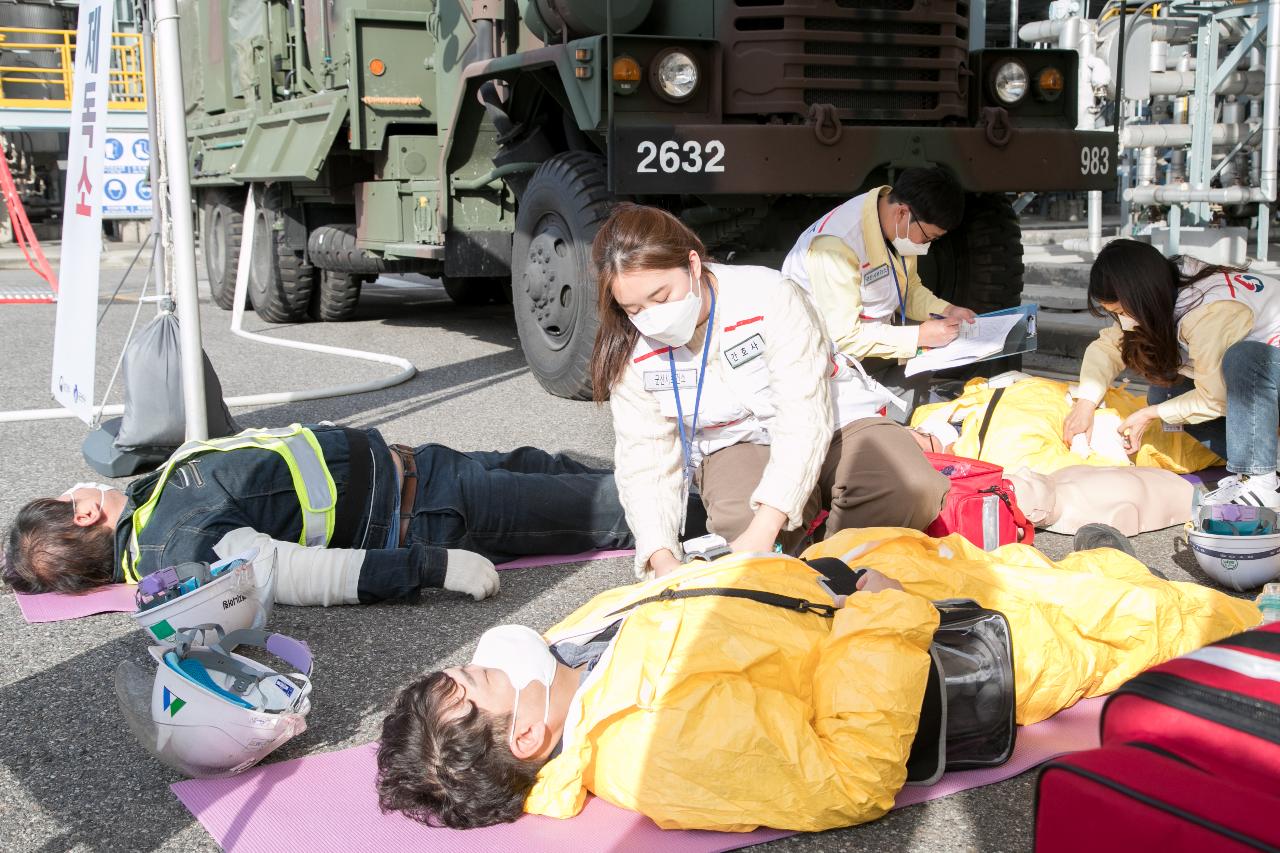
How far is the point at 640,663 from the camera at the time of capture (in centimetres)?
251

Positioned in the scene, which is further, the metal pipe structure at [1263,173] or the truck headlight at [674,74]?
the metal pipe structure at [1263,173]

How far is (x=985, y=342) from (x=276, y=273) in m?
7.15

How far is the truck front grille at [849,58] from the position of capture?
596 cm

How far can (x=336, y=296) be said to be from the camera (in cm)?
1082

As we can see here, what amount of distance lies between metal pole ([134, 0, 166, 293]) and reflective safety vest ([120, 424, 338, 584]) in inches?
85.3

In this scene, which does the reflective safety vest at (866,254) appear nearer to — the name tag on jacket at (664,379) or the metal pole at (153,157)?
the name tag on jacket at (664,379)

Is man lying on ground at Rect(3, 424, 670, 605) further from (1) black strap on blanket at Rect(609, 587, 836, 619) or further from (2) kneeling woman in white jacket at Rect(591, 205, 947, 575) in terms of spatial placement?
(1) black strap on blanket at Rect(609, 587, 836, 619)

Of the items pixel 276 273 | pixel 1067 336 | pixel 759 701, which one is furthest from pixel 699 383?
pixel 276 273

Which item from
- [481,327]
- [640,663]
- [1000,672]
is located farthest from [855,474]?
[481,327]

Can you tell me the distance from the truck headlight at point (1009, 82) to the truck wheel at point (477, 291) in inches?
219

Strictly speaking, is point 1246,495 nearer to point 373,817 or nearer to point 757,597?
point 757,597

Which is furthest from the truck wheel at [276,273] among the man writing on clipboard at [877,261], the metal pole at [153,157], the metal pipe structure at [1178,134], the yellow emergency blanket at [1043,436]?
the yellow emergency blanket at [1043,436]

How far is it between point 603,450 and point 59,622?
8.11 ft

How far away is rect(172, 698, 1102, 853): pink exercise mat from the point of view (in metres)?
2.46
